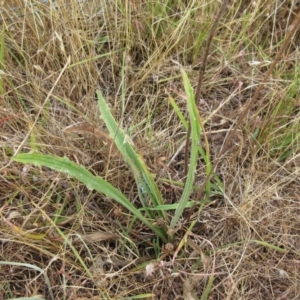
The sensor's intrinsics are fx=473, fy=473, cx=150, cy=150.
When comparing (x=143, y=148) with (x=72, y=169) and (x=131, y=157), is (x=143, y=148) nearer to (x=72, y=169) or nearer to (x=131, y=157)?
(x=131, y=157)

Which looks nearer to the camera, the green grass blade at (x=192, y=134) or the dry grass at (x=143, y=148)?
the green grass blade at (x=192, y=134)

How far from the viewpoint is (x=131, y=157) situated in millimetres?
1018

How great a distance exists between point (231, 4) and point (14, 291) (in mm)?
961

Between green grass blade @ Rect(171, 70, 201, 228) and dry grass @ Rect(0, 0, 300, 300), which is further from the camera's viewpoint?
dry grass @ Rect(0, 0, 300, 300)

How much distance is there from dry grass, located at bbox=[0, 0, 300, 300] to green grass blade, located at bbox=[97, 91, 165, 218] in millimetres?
32

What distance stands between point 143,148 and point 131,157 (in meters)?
0.16

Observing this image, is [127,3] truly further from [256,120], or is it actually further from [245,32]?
[256,120]

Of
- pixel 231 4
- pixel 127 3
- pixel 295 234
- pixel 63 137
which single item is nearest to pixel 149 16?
pixel 127 3

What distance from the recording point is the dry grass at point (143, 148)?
1062 millimetres

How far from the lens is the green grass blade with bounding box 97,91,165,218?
1.00 metres

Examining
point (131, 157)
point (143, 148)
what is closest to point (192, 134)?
point (131, 157)

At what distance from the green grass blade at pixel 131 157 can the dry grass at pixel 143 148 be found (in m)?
0.03

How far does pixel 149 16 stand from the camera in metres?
1.31

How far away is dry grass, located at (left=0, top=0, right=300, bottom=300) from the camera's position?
1062mm
